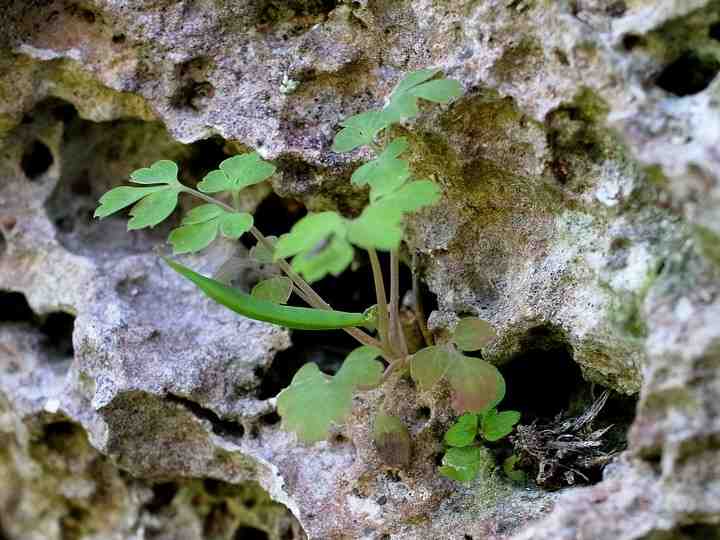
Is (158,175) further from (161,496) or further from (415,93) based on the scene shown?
(161,496)

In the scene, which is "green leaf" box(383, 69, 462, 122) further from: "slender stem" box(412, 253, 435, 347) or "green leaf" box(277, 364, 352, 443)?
"green leaf" box(277, 364, 352, 443)

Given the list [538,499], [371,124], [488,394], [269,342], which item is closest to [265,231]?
[269,342]

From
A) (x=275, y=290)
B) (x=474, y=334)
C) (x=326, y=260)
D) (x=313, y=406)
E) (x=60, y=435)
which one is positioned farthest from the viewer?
(x=60, y=435)

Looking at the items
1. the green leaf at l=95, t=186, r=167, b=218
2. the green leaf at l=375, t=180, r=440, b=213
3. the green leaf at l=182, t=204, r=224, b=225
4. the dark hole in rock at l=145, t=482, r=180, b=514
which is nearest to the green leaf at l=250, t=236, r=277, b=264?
the green leaf at l=182, t=204, r=224, b=225

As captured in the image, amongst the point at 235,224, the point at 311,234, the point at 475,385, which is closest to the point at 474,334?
the point at 475,385

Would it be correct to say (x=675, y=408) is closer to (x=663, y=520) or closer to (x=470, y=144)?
(x=663, y=520)
